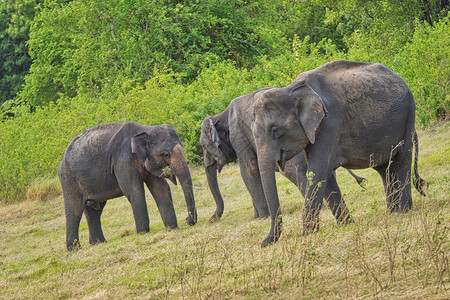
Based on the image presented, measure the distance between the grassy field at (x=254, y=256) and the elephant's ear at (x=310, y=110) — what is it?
1.07 meters

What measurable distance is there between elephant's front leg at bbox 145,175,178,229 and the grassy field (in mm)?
197

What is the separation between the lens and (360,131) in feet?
33.4

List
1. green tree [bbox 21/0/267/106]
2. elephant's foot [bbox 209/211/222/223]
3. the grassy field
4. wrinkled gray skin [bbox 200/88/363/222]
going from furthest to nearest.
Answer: green tree [bbox 21/0/267/106], elephant's foot [bbox 209/211/222/223], wrinkled gray skin [bbox 200/88/363/222], the grassy field

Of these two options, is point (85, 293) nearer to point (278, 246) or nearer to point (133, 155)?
point (278, 246)

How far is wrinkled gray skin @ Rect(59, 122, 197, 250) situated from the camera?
13.1 m

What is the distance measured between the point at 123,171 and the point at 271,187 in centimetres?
416

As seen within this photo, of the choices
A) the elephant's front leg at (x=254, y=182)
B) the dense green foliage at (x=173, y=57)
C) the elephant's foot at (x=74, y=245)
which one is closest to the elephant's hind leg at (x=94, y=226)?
the elephant's foot at (x=74, y=245)

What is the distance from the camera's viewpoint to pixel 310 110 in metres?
9.71

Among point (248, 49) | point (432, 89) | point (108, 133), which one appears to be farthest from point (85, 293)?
point (248, 49)

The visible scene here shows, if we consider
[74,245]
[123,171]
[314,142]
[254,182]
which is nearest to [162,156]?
[123,171]

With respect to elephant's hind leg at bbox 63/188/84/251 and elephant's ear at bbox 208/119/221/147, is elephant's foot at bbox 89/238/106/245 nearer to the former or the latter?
elephant's hind leg at bbox 63/188/84/251

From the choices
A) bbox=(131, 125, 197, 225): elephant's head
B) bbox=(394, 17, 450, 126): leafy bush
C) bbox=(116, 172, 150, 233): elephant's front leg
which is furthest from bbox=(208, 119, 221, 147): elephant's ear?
bbox=(394, 17, 450, 126): leafy bush

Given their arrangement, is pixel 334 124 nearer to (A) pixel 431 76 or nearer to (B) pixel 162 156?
(B) pixel 162 156

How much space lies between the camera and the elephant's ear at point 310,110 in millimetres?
9672
